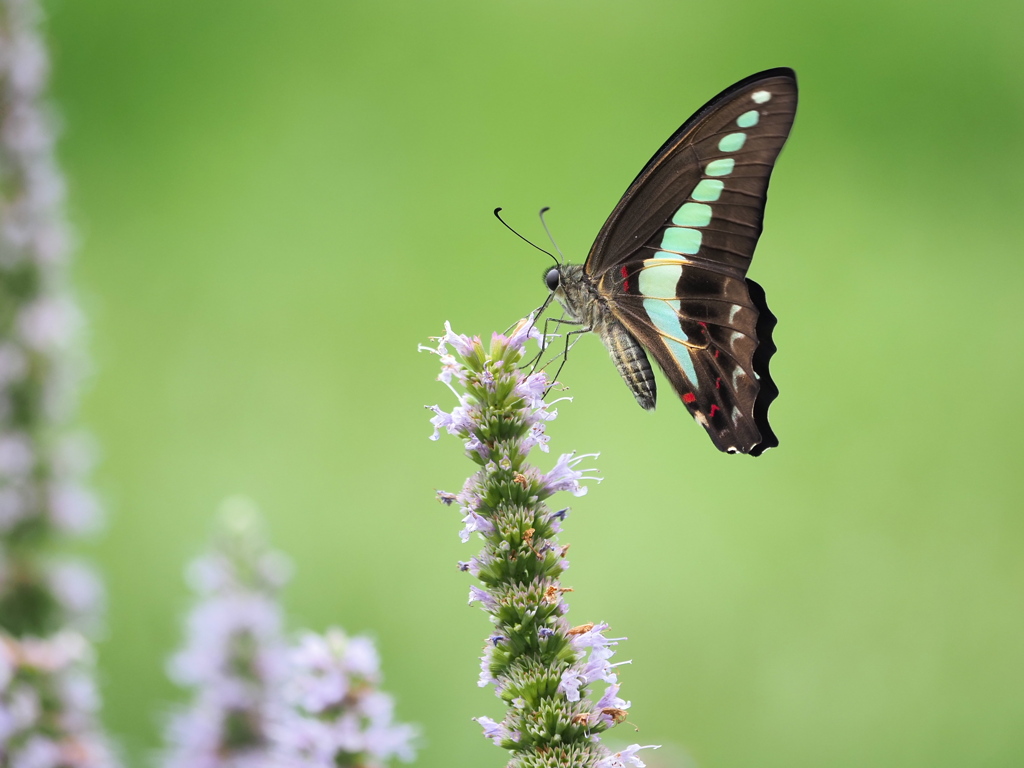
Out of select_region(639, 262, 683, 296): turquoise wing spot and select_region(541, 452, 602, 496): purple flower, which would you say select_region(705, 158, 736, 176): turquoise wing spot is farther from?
select_region(541, 452, 602, 496): purple flower

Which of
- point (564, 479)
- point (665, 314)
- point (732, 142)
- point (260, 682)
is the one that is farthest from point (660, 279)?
point (260, 682)

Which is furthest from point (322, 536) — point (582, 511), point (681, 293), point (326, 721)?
point (326, 721)

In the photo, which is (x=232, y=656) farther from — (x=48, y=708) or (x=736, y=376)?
(x=736, y=376)

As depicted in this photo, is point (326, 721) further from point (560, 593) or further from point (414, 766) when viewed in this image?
point (414, 766)

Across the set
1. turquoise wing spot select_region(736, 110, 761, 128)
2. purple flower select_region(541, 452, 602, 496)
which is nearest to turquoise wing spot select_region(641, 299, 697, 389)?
turquoise wing spot select_region(736, 110, 761, 128)

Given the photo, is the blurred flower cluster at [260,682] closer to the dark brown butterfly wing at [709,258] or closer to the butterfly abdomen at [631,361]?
the butterfly abdomen at [631,361]

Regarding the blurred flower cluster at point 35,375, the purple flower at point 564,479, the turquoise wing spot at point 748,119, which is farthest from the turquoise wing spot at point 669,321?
the blurred flower cluster at point 35,375

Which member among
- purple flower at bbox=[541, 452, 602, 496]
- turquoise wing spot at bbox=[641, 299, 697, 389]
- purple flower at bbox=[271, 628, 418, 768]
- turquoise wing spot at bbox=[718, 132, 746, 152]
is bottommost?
purple flower at bbox=[271, 628, 418, 768]
